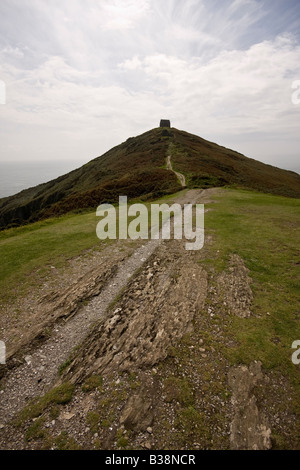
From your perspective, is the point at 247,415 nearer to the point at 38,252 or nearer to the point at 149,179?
the point at 38,252

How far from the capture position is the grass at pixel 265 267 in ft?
37.2

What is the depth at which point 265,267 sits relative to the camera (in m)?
18.7

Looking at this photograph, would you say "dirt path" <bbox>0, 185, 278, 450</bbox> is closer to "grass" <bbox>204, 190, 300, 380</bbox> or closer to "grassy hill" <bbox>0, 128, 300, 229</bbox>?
"grass" <bbox>204, 190, 300, 380</bbox>

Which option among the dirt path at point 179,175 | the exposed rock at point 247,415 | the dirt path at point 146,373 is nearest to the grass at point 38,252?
the dirt path at point 146,373

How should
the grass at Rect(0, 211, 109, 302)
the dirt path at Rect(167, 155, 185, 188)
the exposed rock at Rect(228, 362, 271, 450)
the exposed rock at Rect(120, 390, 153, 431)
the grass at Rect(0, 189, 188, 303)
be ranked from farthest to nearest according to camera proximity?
the dirt path at Rect(167, 155, 185, 188), the grass at Rect(0, 211, 109, 302), the grass at Rect(0, 189, 188, 303), the exposed rock at Rect(120, 390, 153, 431), the exposed rock at Rect(228, 362, 271, 450)

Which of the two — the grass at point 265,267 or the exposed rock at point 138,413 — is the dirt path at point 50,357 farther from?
the grass at point 265,267

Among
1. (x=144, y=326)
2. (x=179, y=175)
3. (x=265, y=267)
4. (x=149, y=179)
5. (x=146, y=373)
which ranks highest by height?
(x=179, y=175)

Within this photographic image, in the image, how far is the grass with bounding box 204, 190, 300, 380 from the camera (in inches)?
447

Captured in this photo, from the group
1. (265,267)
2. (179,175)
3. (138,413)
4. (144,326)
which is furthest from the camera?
(179,175)

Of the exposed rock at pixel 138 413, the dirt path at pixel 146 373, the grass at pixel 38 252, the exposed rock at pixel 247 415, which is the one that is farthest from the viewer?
the grass at pixel 38 252

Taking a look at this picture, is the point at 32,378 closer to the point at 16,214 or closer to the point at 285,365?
the point at 285,365

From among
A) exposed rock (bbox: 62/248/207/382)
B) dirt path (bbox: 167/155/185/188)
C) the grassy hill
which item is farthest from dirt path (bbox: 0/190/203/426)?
dirt path (bbox: 167/155/185/188)

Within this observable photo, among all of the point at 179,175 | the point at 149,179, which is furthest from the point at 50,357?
the point at 179,175

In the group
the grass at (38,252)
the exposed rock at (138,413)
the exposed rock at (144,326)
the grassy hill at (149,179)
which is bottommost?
the exposed rock at (138,413)
